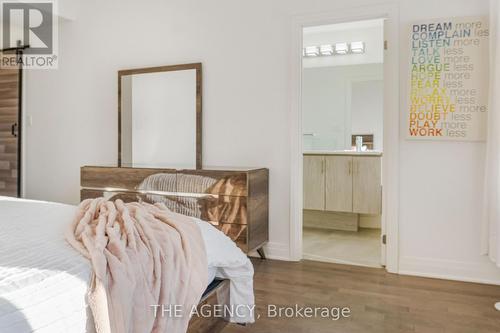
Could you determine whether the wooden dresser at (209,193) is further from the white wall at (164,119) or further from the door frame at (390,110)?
the door frame at (390,110)

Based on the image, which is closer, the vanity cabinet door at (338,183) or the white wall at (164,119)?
the white wall at (164,119)

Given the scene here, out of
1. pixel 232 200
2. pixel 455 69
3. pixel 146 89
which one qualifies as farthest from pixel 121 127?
pixel 455 69

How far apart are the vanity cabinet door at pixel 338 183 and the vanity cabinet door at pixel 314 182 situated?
6cm

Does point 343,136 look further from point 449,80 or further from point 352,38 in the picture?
point 449,80

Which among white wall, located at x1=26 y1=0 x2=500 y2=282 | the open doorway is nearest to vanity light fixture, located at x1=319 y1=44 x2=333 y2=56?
the open doorway

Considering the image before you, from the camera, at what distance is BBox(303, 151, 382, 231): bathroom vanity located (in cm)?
408

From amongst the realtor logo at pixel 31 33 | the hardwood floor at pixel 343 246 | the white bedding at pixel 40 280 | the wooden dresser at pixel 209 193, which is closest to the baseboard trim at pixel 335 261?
the hardwood floor at pixel 343 246

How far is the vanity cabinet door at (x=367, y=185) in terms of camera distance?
4.05 metres

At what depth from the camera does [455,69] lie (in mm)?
2723

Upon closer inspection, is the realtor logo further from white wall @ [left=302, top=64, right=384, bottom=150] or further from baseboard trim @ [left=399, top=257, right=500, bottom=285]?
baseboard trim @ [left=399, top=257, right=500, bottom=285]

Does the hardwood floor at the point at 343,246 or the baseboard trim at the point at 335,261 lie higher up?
the hardwood floor at the point at 343,246

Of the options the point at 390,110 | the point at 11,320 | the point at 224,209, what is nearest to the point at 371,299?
the point at 224,209

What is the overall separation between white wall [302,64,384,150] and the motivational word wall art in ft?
6.52

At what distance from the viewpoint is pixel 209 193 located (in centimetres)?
301
